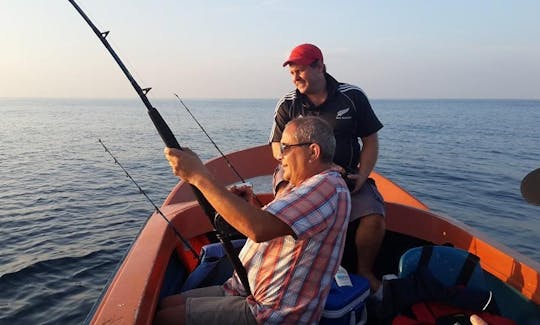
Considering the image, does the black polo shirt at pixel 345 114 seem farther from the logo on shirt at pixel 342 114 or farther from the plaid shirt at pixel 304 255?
the plaid shirt at pixel 304 255

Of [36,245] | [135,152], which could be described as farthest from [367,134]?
[135,152]

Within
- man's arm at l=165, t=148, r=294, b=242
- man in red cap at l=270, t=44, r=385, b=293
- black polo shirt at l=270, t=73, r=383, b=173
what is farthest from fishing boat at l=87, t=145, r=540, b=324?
man's arm at l=165, t=148, r=294, b=242

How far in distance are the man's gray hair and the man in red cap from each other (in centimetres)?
157

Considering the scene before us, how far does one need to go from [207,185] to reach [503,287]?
257 centimetres

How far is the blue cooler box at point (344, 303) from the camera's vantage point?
7.72ft

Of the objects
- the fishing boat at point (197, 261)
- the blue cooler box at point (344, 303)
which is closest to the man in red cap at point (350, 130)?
the fishing boat at point (197, 261)

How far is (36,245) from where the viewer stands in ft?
26.3

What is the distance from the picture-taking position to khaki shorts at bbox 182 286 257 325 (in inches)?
83.0

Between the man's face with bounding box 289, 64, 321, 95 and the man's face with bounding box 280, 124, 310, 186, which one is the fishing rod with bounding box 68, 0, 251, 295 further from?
the man's face with bounding box 289, 64, 321, 95

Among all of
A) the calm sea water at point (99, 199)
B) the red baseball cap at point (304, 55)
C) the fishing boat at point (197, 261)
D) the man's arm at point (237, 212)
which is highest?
A: the red baseball cap at point (304, 55)

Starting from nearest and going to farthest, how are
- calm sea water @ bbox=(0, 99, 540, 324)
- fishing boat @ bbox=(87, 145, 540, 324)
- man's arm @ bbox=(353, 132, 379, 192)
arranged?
fishing boat @ bbox=(87, 145, 540, 324) < man's arm @ bbox=(353, 132, 379, 192) < calm sea water @ bbox=(0, 99, 540, 324)

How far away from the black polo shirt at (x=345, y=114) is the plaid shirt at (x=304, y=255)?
6.47 feet

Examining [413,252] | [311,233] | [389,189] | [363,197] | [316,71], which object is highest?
[316,71]

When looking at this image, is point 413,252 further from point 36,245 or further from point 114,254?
point 36,245
